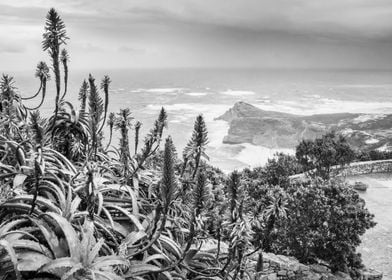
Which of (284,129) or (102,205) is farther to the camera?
(284,129)

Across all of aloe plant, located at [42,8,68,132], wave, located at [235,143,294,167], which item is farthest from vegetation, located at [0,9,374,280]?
wave, located at [235,143,294,167]

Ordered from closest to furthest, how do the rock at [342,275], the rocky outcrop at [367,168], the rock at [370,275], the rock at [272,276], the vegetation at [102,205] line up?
the vegetation at [102,205]
the rock at [272,276]
the rock at [342,275]
the rock at [370,275]
the rocky outcrop at [367,168]

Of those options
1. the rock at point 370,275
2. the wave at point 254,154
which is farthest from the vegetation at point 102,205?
the wave at point 254,154

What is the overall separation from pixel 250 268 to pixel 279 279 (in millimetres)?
2721

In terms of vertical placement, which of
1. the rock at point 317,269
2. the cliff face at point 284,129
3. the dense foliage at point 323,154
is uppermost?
the dense foliage at point 323,154

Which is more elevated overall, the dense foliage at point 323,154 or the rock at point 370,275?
the dense foliage at point 323,154

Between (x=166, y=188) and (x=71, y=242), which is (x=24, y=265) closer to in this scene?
(x=71, y=242)

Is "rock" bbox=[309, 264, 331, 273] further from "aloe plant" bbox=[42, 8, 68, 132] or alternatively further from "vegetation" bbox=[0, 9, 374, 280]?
"aloe plant" bbox=[42, 8, 68, 132]

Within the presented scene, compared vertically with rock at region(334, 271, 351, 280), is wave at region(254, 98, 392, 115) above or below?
above

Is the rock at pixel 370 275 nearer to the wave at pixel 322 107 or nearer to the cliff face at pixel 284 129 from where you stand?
the cliff face at pixel 284 129

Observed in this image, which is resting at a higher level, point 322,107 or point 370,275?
point 322,107

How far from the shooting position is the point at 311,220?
587 inches

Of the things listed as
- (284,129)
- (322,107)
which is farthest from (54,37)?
(322,107)

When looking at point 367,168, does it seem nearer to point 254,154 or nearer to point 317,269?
point 317,269
